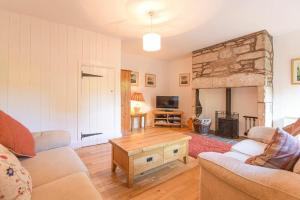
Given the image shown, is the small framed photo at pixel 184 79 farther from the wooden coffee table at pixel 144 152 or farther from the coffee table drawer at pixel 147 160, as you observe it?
the coffee table drawer at pixel 147 160

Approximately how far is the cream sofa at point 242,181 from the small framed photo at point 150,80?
4.29 meters

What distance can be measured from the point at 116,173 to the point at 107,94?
6.22 ft

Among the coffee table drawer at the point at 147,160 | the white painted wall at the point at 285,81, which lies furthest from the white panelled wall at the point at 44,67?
the white painted wall at the point at 285,81

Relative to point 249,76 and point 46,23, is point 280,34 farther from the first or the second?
point 46,23

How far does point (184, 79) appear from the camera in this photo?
213 inches

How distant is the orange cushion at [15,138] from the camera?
1.26m

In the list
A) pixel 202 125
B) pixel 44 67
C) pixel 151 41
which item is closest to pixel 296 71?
pixel 202 125

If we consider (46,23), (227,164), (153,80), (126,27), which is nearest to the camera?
(227,164)

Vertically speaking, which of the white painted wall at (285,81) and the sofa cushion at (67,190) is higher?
the white painted wall at (285,81)

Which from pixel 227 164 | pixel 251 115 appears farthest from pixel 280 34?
pixel 227 164

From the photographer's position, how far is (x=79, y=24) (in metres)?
2.98

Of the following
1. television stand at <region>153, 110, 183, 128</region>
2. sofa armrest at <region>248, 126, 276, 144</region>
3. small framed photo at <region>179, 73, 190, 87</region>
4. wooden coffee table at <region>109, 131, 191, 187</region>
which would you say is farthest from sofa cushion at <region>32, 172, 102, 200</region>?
small framed photo at <region>179, 73, 190, 87</region>

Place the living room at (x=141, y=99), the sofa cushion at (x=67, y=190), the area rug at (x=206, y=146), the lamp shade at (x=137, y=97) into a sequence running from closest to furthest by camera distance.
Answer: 1. the sofa cushion at (x=67, y=190)
2. the living room at (x=141, y=99)
3. the area rug at (x=206, y=146)
4. the lamp shade at (x=137, y=97)

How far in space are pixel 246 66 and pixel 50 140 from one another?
12.6ft
